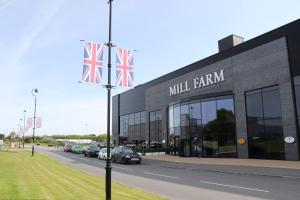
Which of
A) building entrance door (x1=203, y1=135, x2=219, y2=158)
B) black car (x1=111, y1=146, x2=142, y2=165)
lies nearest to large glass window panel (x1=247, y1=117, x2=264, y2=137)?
building entrance door (x1=203, y1=135, x2=219, y2=158)

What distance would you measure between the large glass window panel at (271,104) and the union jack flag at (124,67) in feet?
67.5

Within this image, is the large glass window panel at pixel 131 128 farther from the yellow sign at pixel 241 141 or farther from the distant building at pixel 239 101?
the yellow sign at pixel 241 141

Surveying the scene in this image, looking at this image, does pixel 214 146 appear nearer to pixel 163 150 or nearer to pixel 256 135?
pixel 256 135

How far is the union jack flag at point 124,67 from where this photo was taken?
11.6 metres

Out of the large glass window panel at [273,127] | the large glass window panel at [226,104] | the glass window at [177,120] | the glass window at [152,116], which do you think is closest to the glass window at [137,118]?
the glass window at [152,116]

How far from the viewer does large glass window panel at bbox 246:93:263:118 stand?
30.2m

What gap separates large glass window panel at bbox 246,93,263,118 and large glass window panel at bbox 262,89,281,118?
543mm

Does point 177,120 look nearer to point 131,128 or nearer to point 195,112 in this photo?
point 195,112

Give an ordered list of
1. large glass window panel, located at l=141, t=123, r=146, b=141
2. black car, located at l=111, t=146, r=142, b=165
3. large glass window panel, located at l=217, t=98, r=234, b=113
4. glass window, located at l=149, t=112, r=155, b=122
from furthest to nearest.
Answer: large glass window panel, located at l=141, t=123, r=146, b=141, glass window, located at l=149, t=112, r=155, b=122, large glass window panel, located at l=217, t=98, r=234, b=113, black car, located at l=111, t=146, r=142, b=165

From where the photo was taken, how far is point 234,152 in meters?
33.0

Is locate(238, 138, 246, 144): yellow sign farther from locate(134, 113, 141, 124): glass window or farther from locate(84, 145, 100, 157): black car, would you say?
locate(134, 113, 141, 124): glass window

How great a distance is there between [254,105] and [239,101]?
2085mm

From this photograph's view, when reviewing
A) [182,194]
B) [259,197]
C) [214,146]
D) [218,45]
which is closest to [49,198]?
[182,194]

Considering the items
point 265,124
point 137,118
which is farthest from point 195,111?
point 137,118
